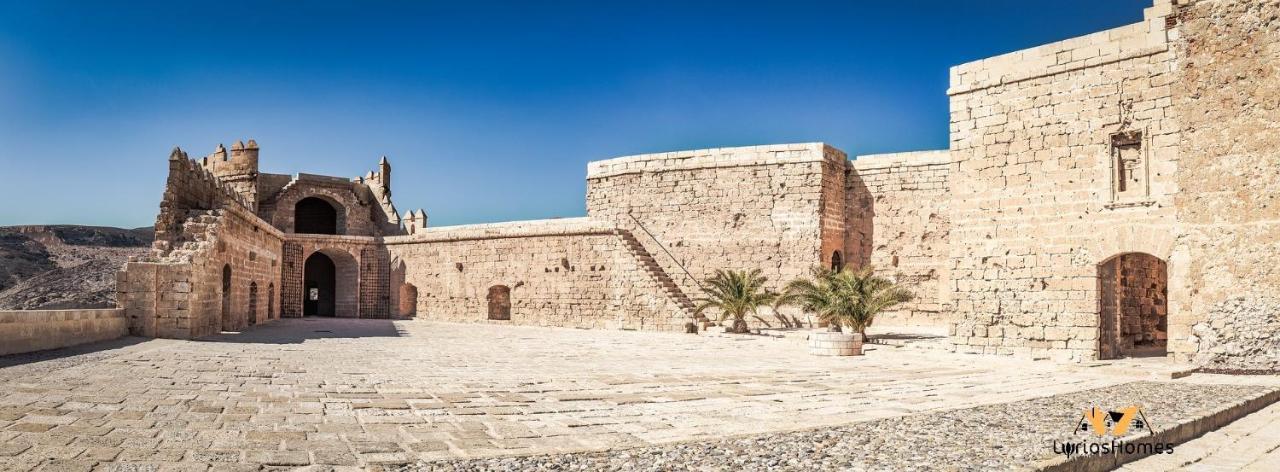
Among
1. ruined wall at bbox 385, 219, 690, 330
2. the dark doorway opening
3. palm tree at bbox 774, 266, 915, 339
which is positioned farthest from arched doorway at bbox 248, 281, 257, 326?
palm tree at bbox 774, 266, 915, 339

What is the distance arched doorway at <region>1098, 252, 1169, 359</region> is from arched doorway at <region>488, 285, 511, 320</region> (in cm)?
1477

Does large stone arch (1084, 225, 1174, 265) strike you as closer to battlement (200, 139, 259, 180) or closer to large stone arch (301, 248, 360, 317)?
large stone arch (301, 248, 360, 317)

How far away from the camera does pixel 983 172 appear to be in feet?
39.9

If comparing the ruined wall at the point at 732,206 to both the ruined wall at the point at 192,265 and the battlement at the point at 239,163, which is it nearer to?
the ruined wall at the point at 192,265

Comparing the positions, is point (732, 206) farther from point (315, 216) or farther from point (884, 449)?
point (315, 216)

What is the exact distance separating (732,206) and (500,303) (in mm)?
7540

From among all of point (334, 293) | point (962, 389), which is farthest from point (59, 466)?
point (334, 293)

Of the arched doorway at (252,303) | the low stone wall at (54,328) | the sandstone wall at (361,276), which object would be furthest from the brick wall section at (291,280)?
the low stone wall at (54,328)

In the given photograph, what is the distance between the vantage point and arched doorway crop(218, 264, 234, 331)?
1512 cm

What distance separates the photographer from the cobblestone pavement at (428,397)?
4531 mm

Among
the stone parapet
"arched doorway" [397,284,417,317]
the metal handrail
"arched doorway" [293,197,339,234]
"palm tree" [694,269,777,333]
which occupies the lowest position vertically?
"arched doorway" [397,284,417,317]

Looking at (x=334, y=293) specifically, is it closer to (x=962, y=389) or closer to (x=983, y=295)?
(x=983, y=295)

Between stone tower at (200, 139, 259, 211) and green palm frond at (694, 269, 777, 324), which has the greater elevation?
stone tower at (200, 139, 259, 211)

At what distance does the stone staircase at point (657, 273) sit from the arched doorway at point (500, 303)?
4.53 meters
